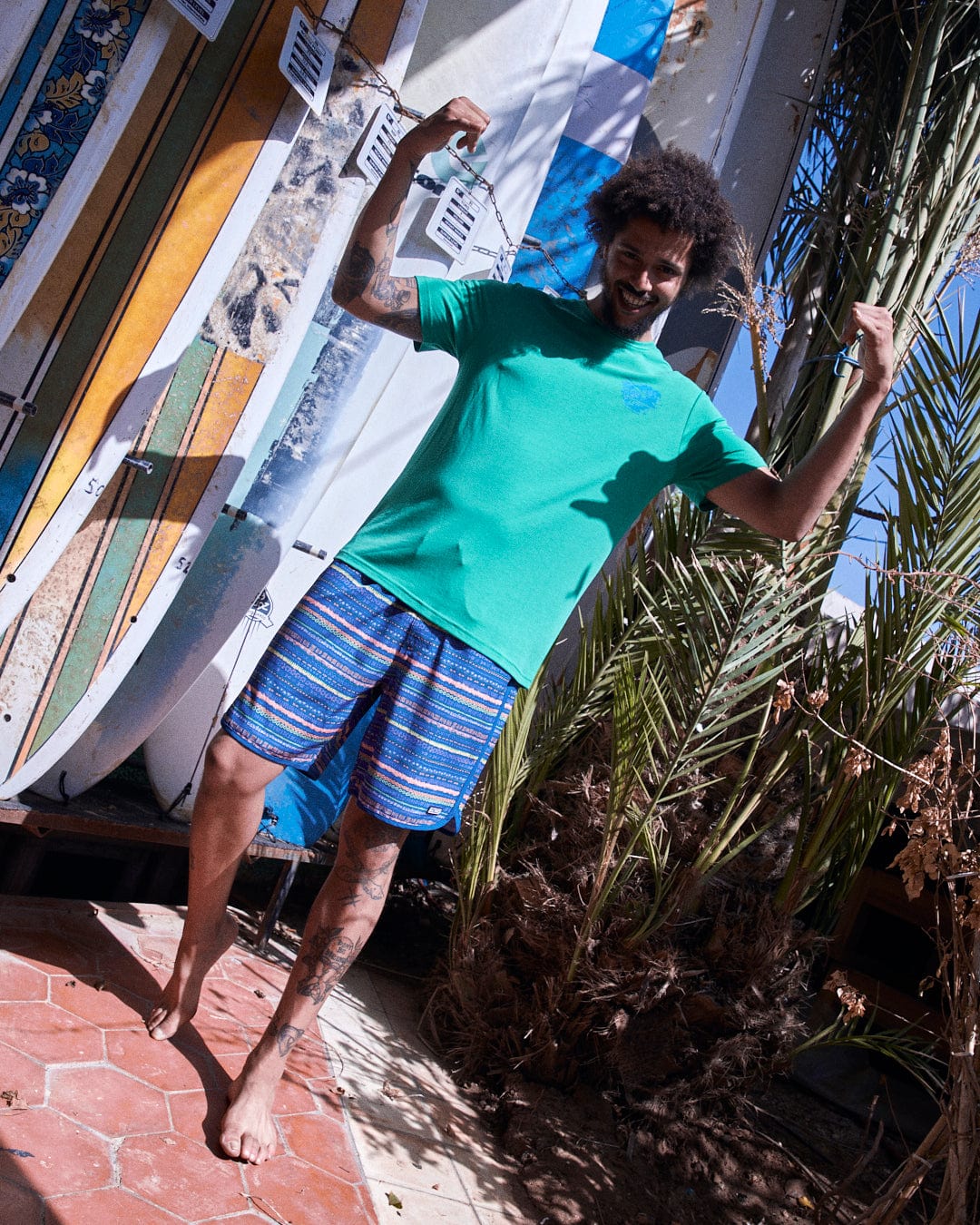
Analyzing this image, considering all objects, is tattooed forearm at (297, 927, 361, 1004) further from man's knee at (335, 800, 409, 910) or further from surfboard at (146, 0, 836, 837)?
surfboard at (146, 0, 836, 837)

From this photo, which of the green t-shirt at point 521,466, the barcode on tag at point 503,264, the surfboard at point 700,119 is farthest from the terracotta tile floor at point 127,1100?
the barcode on tag at point 503,264

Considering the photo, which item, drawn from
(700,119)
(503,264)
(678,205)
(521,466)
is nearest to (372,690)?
(521,466)

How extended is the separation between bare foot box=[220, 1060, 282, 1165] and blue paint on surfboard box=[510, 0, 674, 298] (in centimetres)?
273

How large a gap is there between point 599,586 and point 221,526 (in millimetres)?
1519

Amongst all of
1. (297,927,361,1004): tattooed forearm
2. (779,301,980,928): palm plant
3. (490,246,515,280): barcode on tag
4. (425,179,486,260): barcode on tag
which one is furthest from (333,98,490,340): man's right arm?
(779,301,980,928): palm plant

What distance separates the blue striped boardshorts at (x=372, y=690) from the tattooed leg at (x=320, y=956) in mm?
69

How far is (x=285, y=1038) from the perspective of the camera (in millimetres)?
1806

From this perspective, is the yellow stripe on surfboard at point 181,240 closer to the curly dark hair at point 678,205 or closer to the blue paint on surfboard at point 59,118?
the blue paint on surfboard at point 59,118

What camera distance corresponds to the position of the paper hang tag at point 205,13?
2.09 m

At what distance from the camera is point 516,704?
280 centimetres

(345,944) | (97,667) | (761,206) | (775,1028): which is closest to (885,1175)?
(775,1028)

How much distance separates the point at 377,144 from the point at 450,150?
24 cm

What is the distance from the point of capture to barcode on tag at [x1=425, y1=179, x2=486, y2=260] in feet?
9.45

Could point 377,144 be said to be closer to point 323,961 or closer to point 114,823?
point 114,823
